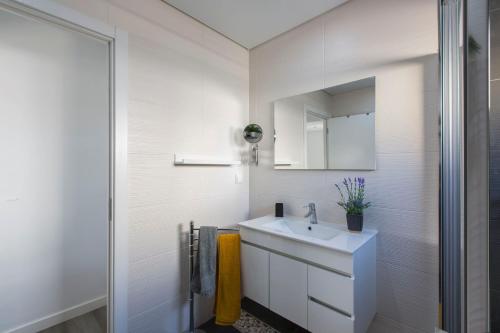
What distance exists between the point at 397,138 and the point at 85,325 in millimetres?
2723

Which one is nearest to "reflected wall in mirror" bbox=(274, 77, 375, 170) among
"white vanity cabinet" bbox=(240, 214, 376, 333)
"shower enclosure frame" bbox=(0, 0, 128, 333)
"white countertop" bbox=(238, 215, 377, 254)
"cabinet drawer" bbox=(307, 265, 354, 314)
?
"white countertop" bbox=(238, 215, 377, 254)

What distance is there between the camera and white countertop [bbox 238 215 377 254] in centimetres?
117

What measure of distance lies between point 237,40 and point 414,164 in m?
1.71

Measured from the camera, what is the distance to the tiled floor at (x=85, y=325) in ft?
5.80

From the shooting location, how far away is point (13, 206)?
1.66 metres

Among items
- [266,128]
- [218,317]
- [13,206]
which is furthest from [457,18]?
[13,206]

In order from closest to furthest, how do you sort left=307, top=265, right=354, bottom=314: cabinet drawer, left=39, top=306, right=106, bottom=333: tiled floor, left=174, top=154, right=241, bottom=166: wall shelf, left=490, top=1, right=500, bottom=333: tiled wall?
left=490, top=1, right=500, bottom=333: tiled wall
left=307, top=265, right=354, bottom=314: cabinet drawer
left=174, top=154, right=241, bottom=166: wall shelf
left=39, top=306, right=106, bottom=333: tiled floor

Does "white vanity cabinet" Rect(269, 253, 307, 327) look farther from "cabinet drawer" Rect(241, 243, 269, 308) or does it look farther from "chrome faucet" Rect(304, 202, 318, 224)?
"chrome faucet" Rect(304, 202, 318, 224)

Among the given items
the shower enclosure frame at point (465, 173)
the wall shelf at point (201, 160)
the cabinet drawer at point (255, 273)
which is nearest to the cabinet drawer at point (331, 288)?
the cabinet drawer at point (255, 273)

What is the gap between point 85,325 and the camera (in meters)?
1.83

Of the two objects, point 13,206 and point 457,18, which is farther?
point 13,206

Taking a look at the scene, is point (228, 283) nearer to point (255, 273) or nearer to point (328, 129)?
point (255, 273)

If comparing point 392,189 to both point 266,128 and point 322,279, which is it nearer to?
point 322,279

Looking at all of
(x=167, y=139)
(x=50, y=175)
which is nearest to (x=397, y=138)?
(x=167, y=139)
